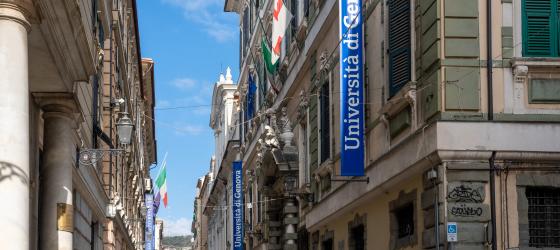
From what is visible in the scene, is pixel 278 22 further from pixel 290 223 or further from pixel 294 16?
pixel 290 223

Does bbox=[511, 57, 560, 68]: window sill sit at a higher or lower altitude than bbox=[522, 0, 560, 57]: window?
lower

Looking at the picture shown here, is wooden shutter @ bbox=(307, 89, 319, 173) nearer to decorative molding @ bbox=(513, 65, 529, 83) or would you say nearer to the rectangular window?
the rectangular window

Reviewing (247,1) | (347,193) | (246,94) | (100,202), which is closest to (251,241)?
(246,94)

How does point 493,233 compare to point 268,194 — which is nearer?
point 493,233

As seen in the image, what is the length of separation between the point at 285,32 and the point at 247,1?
1601cm

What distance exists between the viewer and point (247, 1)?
162 feet

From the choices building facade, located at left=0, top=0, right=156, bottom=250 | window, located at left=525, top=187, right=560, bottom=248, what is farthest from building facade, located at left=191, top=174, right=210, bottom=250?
window, located at left=525, top=187, right=560, bottom=248

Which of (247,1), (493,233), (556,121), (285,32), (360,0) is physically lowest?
(493,233)

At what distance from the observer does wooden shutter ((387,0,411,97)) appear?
57.0 feet

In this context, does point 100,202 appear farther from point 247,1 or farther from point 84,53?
point 247,1

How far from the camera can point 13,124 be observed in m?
10.4

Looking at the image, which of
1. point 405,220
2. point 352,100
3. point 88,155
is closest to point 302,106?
point 352,100

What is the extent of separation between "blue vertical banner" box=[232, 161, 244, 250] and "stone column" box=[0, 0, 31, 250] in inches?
1465

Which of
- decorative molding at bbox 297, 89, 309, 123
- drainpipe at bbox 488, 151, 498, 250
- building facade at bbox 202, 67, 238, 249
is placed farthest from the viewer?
building facade at bbox 202, 67, 238, 249
